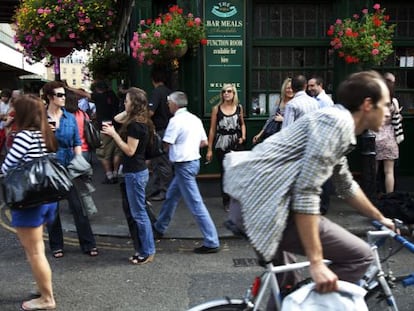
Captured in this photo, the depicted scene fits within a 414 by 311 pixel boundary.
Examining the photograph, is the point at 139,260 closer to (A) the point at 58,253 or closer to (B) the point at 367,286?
(A) the point at 58,253

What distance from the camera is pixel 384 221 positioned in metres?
2.94

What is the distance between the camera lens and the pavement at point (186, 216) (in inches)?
249

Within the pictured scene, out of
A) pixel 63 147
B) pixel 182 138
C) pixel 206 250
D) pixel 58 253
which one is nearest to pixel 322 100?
pixel 182 138

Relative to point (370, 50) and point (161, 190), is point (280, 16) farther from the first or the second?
point (161, 190)

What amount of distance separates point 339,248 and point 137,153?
2.77m

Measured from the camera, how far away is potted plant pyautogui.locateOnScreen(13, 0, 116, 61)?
29.8ft

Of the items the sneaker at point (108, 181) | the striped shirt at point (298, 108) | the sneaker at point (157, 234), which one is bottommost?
the sneaker at point (157, 234)

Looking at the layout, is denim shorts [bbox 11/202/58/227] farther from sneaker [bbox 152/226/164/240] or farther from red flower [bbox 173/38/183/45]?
red flower [bbox 173/38/183/45]

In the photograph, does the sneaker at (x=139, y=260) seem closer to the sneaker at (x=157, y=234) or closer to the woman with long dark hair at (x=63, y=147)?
the woman with long dark hair at (x=63, y=147)

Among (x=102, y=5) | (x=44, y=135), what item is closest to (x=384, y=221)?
(x=44, y=135)

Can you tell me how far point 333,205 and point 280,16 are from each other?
10.2 ft

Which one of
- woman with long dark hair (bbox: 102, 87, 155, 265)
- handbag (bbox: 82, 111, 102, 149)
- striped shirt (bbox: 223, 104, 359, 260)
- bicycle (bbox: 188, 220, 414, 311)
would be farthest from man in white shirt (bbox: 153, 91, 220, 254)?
striped shirt (bbox: 223, 104, 359, 260)

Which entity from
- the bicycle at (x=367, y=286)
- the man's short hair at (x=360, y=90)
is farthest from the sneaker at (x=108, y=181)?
the man's short hair at (x=360, y=90)

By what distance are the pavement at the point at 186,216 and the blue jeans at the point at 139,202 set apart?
103 cm
